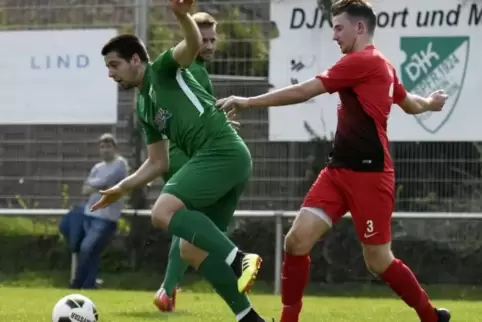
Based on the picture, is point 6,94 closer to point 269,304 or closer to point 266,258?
point 266,258

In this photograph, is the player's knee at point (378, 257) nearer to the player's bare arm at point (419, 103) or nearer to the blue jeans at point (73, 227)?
the player's bare arm at point (419, 103)

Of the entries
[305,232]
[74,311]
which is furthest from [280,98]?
[74,311]

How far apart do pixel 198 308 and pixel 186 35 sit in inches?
150

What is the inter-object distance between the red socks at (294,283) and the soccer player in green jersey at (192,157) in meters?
0.26

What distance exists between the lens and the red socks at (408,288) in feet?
22.6

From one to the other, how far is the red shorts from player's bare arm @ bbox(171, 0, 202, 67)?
1069 mm

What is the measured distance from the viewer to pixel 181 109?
6.90 meters

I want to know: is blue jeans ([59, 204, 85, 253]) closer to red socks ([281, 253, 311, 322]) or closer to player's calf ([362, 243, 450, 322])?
red socks ([281, 253, 311, 322])

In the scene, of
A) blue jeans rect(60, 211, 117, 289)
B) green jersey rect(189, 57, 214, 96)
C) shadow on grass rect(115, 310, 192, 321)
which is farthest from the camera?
blue jeans rect(60, 211, 117, 289)

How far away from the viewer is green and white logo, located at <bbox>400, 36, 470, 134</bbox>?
13.9m

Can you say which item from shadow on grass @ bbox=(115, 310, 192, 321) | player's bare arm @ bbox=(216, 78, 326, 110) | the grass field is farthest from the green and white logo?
player's bare arm @ bbox=(216, 78, 326, 110)

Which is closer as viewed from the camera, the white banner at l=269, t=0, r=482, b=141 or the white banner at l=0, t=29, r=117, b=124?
the white banner at l=269, t=0, r=482, b=141

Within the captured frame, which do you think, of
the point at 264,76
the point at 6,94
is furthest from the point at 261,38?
the point at 6,94

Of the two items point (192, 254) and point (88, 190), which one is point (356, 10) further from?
point (88, 190)
